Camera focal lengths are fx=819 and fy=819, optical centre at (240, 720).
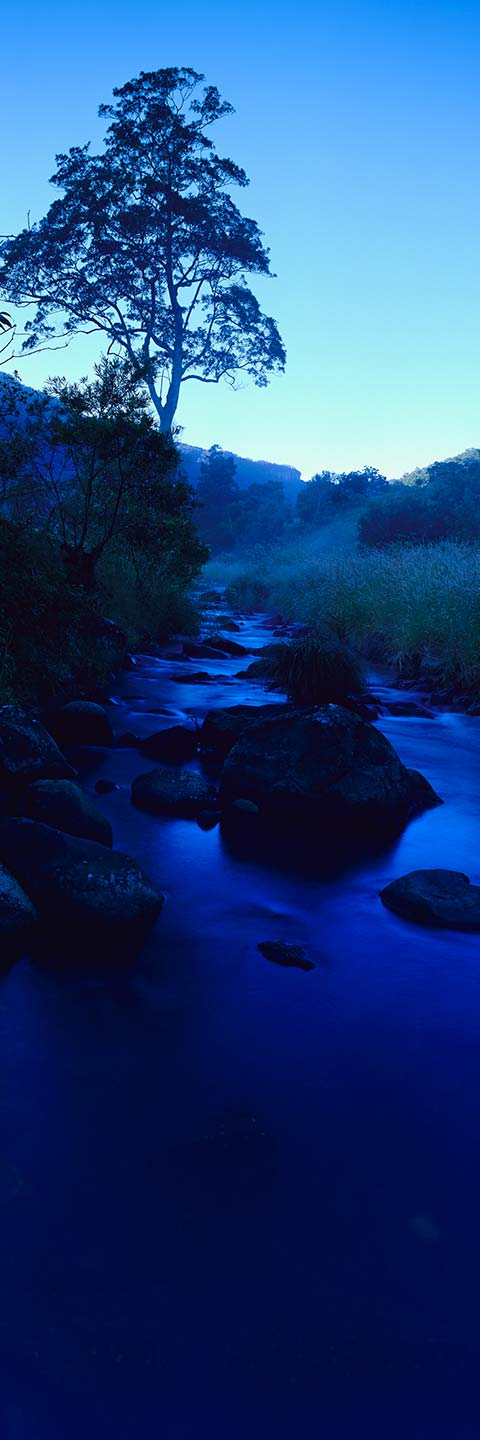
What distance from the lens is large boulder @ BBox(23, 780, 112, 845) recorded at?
16.9 ft

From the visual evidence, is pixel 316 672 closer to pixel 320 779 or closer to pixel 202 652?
pixel 202 652

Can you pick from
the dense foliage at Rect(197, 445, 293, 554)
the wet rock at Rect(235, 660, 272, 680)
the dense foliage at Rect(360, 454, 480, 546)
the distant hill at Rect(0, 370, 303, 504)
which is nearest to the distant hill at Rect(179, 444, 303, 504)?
the distant hill at Rect(0, 370, 303, 504)

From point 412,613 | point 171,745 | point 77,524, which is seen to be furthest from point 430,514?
point 171,745

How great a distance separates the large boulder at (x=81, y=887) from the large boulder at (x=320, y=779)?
7.15ft

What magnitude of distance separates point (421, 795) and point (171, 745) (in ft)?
8.27

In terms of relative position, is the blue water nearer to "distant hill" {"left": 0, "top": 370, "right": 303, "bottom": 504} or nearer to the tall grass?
the tall grass

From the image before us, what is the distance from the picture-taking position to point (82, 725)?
8.69 meters

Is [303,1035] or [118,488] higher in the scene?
[118,488]

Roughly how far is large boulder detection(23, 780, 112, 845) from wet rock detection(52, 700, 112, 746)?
3.18 m

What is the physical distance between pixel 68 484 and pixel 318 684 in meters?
5.86

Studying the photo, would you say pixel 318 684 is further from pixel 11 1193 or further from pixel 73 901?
pixel 11 1193

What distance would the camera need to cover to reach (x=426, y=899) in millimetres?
4652

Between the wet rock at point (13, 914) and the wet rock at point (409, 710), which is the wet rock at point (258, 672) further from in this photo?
the wet rock at point (13, 914)

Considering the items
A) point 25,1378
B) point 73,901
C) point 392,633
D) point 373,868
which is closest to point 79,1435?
point 25,1378
